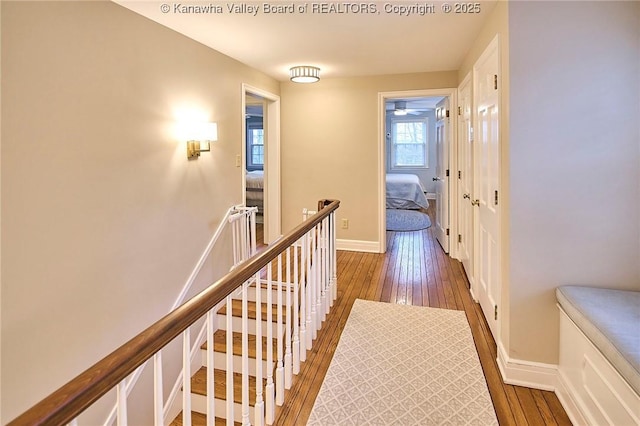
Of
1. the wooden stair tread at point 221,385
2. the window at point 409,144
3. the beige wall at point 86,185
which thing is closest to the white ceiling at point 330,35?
the beige wall at point 86,185

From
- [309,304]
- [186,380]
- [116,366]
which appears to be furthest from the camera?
[309,304]

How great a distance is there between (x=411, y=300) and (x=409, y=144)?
7493 millimetres

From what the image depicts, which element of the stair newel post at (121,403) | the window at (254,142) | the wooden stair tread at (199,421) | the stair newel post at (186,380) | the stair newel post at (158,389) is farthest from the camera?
the window at (254,142)

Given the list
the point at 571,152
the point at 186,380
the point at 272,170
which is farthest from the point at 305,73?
the point at 186,380

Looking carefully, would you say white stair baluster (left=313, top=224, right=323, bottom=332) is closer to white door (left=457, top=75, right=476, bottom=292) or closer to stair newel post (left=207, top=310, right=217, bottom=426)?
stair newel post (left=207, top=310, right=217, bottom=426)

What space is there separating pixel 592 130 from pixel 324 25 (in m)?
1.92

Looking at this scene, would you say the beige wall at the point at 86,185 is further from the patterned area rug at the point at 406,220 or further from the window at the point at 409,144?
the window at the point at 409,144

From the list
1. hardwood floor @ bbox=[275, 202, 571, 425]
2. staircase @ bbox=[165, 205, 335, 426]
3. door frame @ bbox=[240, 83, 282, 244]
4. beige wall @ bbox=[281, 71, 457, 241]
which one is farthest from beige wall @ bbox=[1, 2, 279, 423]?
beige wall @ bbox=[281, 71, 457, 241]

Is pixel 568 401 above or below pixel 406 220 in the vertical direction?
below

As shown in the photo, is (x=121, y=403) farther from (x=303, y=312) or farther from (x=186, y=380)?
(x=303, y=312)

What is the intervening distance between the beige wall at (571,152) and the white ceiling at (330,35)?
659 millimetres

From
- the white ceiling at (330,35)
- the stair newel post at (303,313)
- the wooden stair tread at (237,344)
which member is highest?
the white ceiling at (330,35)

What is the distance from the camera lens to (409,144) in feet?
33.0

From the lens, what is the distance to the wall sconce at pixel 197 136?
3.15 m
